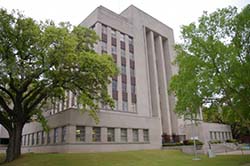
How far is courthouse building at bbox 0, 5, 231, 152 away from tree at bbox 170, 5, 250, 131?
9.86 meters

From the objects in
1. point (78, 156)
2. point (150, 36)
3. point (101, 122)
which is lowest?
point (78, 156)

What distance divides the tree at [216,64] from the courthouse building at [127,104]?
32.3 ft

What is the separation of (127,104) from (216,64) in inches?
704

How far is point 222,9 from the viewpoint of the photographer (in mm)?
19188

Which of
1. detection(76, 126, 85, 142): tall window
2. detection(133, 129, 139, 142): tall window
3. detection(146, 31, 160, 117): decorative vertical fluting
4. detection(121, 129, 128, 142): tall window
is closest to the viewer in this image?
detection(76, 126, 85, 142): tall window

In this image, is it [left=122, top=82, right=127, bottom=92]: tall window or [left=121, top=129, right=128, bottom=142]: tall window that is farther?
[left=122, top=82, right=127, bottom=92]: tall window

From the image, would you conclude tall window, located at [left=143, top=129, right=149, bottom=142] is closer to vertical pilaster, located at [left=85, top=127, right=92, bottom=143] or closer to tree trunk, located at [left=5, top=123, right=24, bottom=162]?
vertical pilaster, located at [left=85, top=127, right=92, bottom=143]

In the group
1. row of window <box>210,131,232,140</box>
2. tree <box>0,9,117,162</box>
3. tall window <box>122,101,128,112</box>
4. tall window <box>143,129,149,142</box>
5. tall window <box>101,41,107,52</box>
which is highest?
tall window <box>101,41,107,52</box>

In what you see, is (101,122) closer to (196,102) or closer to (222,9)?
(196,102)

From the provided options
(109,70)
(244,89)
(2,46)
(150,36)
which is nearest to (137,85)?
(150,36)

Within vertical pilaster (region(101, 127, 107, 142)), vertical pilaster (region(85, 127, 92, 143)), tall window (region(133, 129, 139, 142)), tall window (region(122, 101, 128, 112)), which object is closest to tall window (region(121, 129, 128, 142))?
tall window (region(133, 129, 139, 142))

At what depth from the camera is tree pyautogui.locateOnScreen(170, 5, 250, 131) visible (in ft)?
58.7

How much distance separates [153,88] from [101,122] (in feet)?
56.1

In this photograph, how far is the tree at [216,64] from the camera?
1789 cm
